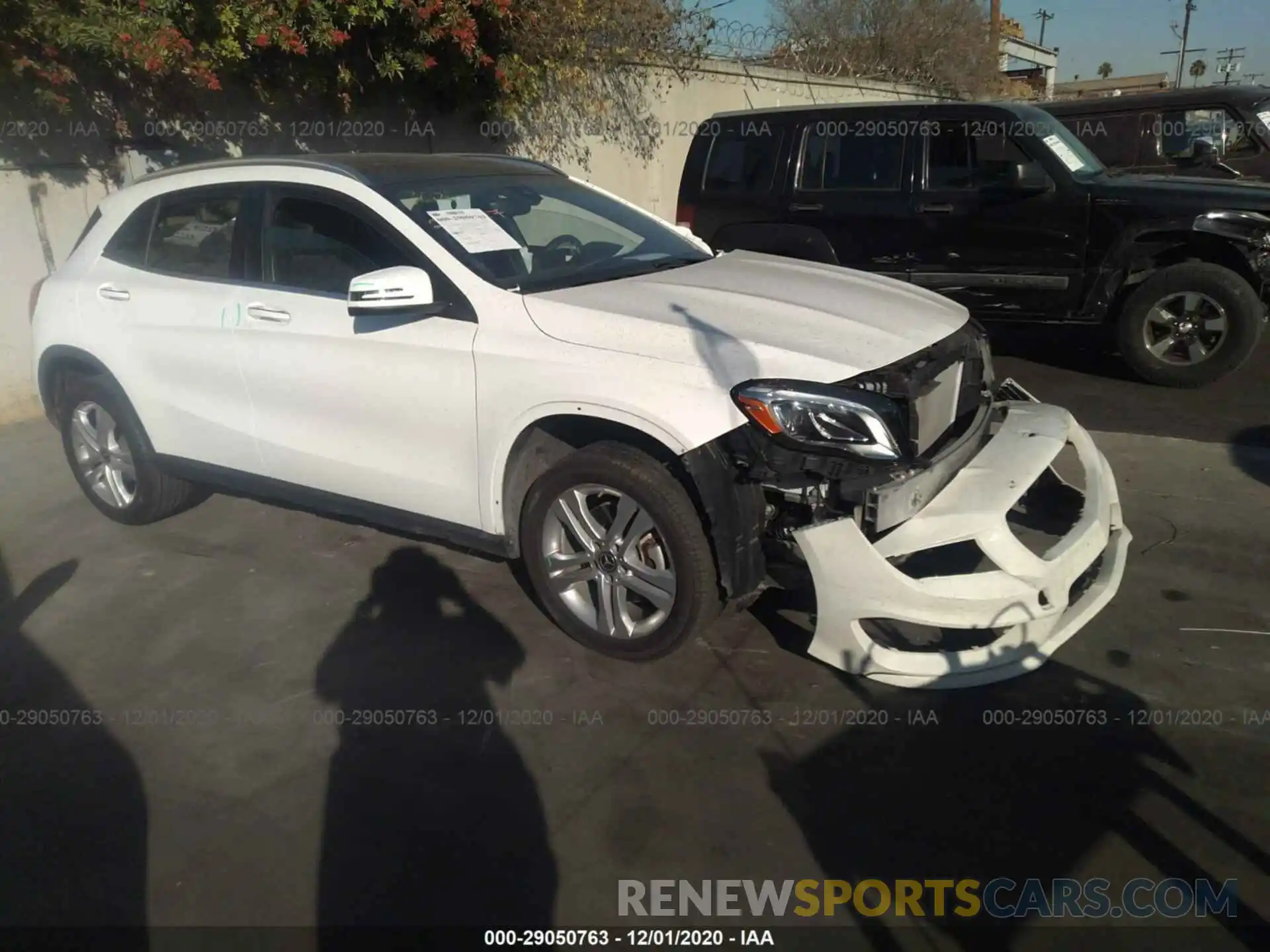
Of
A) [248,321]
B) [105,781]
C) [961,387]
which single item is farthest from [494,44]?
[105,781]

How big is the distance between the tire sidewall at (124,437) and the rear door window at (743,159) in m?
4.82

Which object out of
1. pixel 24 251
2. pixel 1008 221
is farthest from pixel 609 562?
pixel 24 251

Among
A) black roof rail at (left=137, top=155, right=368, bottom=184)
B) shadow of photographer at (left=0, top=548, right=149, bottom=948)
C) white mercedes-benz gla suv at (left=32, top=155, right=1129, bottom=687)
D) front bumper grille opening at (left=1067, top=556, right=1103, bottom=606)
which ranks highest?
black roof rail at (left=137, top=155, right=368, bottom=184)

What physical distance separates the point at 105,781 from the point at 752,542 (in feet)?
7.33

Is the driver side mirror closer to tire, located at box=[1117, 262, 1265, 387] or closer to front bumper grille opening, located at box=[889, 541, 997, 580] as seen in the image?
front bumper grille opening, located at box=[889, 541, 997, 580]

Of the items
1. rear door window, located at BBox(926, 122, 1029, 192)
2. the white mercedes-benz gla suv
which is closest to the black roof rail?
the white mercedes-benz gla suv

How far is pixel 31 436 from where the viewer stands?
A: 709 centimetres

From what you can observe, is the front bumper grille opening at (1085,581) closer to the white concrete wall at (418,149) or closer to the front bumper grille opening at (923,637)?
the front bumper grille opening at (923,637)

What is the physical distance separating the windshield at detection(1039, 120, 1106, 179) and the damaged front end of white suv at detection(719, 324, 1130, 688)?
4165mm

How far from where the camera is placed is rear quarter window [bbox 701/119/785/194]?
7949 millimetres

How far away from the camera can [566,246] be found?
4.35 meters

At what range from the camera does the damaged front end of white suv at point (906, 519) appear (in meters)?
3.24

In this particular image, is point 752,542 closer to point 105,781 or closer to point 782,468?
point 782,468
